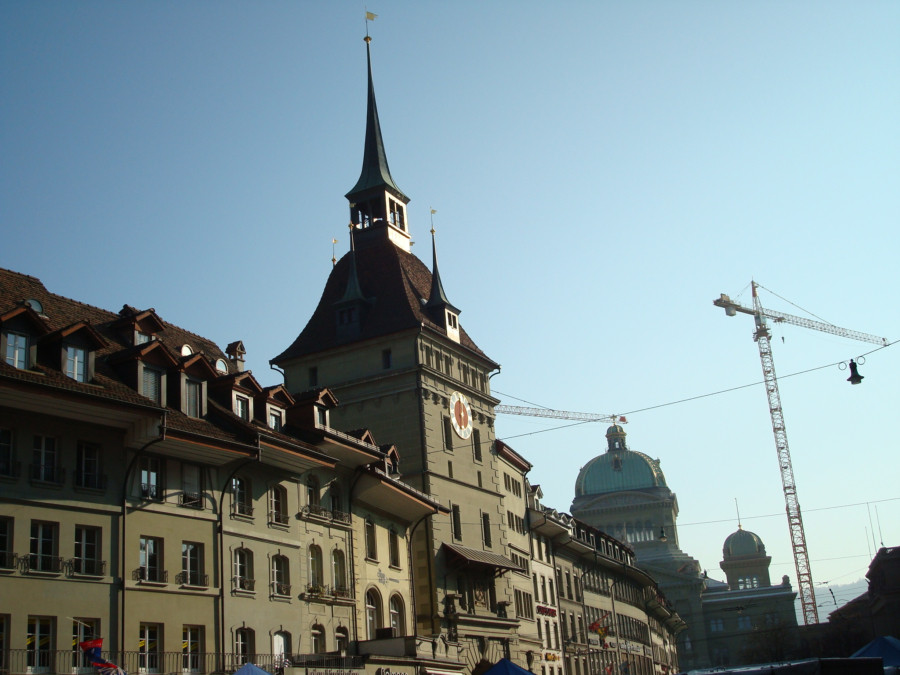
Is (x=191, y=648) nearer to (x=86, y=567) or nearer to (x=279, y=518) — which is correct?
(x=86, y=567)

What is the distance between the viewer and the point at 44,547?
110 feet

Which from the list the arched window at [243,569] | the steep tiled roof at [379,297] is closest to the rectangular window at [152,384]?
the arched window at [243,569]

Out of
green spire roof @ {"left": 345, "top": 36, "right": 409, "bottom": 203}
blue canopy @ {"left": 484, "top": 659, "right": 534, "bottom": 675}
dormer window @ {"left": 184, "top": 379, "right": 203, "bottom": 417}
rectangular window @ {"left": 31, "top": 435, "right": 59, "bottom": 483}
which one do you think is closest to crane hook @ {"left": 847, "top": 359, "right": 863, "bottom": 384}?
blue canopy @ {"left": 484, "top": 659, "right": 534, "bottom": 675}

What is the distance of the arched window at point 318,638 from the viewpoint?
147 ft

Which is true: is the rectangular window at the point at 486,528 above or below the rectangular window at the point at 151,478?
above

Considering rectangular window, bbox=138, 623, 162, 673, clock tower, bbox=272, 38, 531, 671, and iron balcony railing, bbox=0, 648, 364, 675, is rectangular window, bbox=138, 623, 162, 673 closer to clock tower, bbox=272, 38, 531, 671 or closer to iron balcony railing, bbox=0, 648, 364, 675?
iron balcony railing, bbox=0, 648, 364, 675

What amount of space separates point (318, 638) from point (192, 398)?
1167 cm

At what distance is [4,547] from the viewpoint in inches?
1271

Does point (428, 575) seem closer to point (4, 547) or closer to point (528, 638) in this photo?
point (528, 638)

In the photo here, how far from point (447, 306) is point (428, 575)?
1821cm

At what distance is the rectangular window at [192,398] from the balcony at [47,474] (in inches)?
234

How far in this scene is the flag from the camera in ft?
102

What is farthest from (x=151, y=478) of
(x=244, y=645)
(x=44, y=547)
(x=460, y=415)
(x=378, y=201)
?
(x=378, y=201)

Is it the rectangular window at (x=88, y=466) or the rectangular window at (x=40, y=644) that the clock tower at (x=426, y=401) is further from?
the rectangular window at (x=40, y=644)
